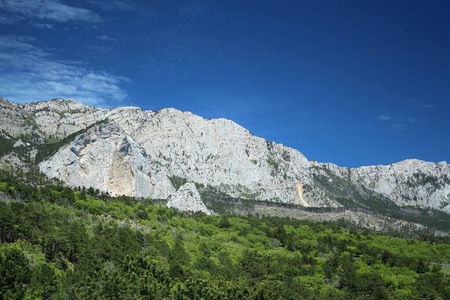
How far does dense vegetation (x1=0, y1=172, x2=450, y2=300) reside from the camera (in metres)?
58.0

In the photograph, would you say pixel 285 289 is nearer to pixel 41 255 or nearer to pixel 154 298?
Result: pixel 154 298

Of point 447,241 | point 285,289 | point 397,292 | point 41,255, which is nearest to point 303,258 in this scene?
point 397,292

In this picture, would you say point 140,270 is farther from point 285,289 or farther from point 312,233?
point 312,233

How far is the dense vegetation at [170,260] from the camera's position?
190 ft

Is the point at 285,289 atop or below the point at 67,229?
below

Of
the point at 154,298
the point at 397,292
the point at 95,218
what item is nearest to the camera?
the point at 154,298

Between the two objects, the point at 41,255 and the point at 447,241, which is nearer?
the point at 41,255

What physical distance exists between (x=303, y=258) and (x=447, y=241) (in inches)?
4612

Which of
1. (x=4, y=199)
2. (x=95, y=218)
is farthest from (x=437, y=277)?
(x=4, y=199)

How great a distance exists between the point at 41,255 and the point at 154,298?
Result: 33.5 metres

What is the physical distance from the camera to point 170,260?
3226 inches

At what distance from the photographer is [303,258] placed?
114m

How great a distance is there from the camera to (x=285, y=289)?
7188 cm

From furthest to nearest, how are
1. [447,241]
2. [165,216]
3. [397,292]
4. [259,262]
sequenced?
1. [447,241]
2. [165,216]
3. [259,262]
4. [397,292]
